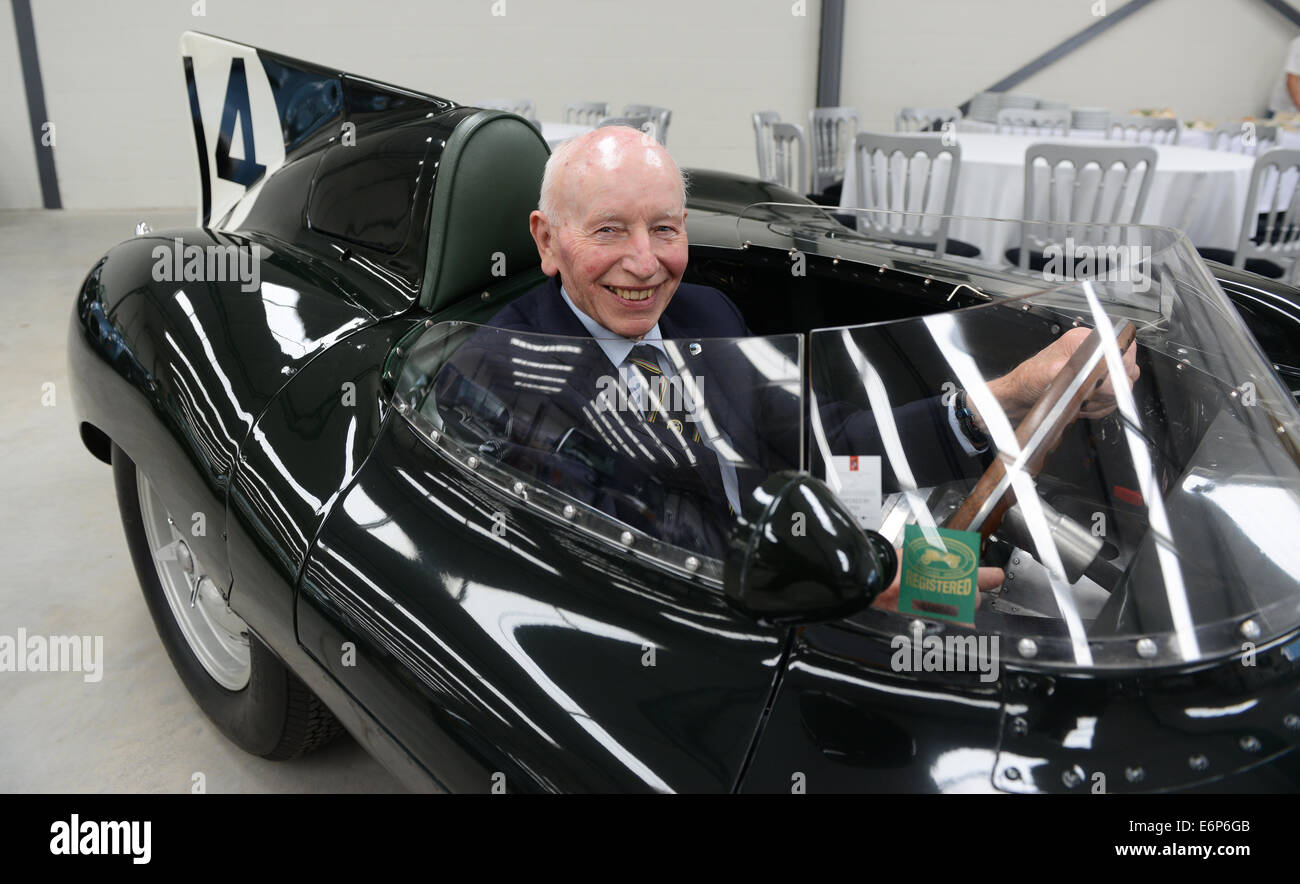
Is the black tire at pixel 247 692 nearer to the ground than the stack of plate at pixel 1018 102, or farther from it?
nearer to the ground

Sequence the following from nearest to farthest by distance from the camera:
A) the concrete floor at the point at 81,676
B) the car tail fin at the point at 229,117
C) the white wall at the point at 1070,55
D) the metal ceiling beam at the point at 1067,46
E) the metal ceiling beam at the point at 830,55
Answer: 1. the concrete floor at the point at 81,676
2. the car tail fin at the point at 229,117
3. the metal ceiling beam at the point at 830,55
4. the white wall at the point at 1070,55
5. the metal ceiling beam at the point at 1067,46

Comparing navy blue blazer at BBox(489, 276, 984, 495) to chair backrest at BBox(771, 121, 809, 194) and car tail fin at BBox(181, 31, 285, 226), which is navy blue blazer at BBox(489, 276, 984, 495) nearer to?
car tail fin at BBox(181, 31, 285, 226)

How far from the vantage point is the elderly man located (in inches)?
39.7

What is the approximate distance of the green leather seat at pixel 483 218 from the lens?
1672 millimetres

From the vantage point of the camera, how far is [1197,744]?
84 centimetres

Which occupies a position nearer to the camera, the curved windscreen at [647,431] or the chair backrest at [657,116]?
the curved windscreen at [647,431]

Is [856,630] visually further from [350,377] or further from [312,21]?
[312,21]

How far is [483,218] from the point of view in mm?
1739

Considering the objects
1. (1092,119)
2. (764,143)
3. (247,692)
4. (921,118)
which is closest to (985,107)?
(921,118)

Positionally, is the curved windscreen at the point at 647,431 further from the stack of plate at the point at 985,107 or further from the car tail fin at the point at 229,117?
the stack of plate at the point at 985,107

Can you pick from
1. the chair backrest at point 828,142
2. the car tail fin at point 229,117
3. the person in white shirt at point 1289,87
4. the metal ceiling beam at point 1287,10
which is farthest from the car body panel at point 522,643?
the metal ceiling beam at point 1287,10

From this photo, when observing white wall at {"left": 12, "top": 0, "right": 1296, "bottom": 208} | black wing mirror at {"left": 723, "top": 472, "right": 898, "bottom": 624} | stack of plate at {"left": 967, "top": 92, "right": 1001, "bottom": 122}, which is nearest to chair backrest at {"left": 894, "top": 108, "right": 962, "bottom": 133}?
stack of plate at {"left": 967, "top": 92, "right": 1001, "bottom": 122}

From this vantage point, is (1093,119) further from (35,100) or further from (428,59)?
(35,100)

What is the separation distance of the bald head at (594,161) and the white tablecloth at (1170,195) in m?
2.68
